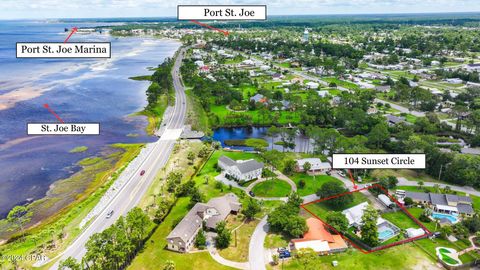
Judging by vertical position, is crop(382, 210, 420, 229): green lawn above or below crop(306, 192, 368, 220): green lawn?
below

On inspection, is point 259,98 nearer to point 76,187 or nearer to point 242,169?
point 242,169

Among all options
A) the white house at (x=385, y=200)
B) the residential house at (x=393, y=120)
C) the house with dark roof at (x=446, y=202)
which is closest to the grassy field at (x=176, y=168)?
the white house at (x=385, y=200)

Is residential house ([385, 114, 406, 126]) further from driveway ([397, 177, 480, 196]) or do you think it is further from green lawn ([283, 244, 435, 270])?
green lawn ([283, 244, 435, 270])

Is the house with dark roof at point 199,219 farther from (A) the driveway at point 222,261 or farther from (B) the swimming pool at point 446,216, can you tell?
(B) the swimming pool at point 446,216

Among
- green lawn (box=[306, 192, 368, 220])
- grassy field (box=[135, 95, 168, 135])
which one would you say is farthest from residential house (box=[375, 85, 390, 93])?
green lawn (box=[306, 192, 368, 220])

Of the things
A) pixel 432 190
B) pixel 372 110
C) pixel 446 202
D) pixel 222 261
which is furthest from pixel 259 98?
pixel 222 261

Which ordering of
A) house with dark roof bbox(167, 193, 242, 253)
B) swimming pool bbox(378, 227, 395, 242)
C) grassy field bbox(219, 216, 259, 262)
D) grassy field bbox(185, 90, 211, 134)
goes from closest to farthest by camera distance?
grassy field bbox(219, 216, 259, 262)
house with dark roof bbox(167, 193, 242, 253)
swimming pool bbox(378, 227, 395, 242)
grassy field bbox(185, 90, 211, 134)

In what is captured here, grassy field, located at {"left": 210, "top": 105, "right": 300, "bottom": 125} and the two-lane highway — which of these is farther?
grassy field, located at {"left": 210, "top": 105, "right": 300, "bottom": 125}
